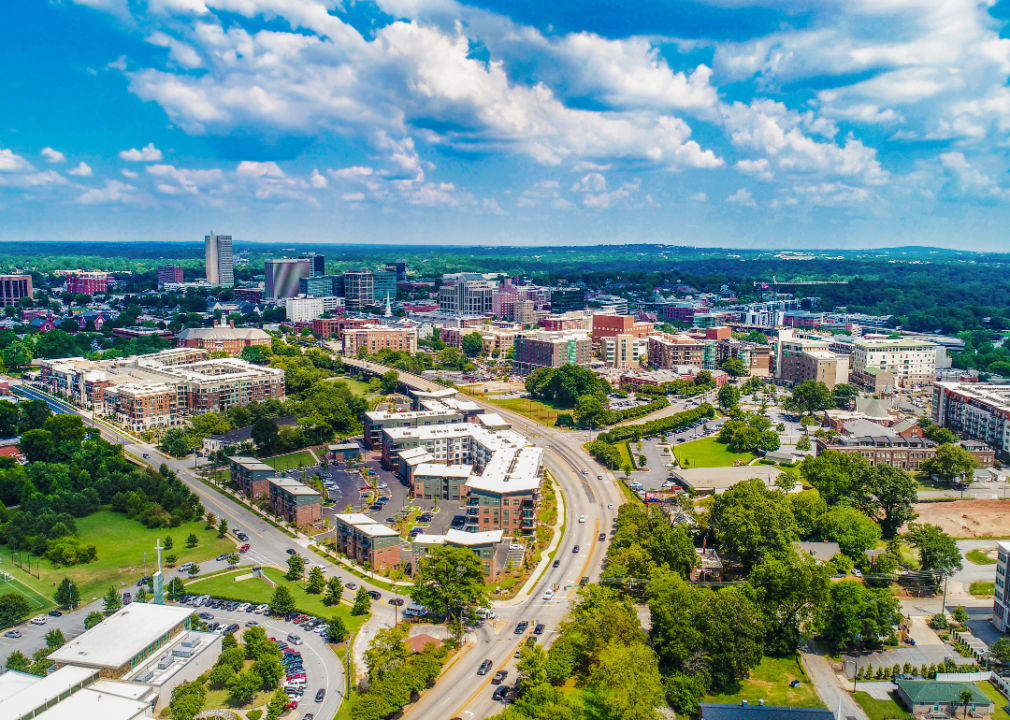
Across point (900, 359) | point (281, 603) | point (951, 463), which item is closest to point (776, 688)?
point (281, 603)

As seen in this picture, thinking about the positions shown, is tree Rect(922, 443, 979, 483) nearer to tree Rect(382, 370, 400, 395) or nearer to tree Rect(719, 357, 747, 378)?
tree Rect(719, 357, 747, 378)

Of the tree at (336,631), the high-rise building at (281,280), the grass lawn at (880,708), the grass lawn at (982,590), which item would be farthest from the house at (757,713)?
the high-rise building at (281,280)

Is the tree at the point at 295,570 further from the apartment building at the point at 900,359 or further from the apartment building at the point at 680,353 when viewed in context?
the apartment building at the point at 900,359

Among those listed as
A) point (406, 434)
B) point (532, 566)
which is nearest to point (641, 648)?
point (532, 566)

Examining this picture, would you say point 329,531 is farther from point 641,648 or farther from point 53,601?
point 641,648

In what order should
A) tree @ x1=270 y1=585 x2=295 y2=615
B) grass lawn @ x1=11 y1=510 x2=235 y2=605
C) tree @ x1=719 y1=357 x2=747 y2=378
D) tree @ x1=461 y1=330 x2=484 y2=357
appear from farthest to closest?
tree @ x1=461 y1=330 x2=484 y2=357
tree @ x1=719 y1=357 x2=747 y2=378
grass lawn @ x1=11 y1=510 x2=235 y2=605
tree @ x1=270 y1=585 x2=295 y2=615

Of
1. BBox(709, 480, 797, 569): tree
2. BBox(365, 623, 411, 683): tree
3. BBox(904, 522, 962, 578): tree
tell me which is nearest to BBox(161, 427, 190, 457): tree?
BBox(365, 623, 411, 683): tree
